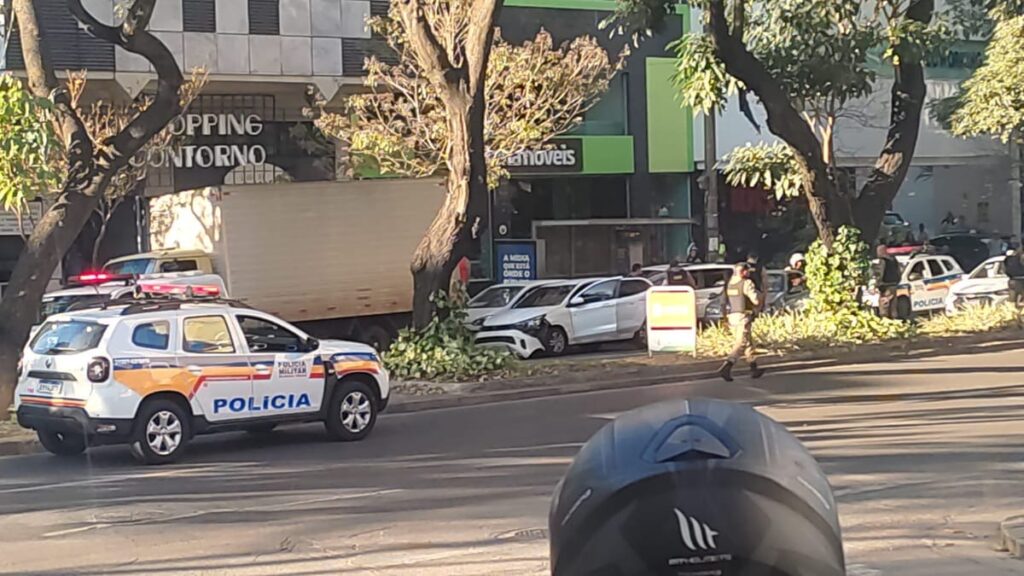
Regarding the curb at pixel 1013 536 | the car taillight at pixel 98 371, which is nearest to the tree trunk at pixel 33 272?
the car taillight at pixel 98 371

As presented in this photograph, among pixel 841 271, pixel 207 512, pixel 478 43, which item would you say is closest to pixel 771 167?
pixel 841 271

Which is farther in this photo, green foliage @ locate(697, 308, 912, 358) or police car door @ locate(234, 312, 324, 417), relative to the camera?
green foliage @ locate(697, 308, 912, 358)

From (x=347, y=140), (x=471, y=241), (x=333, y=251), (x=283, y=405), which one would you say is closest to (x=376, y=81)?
(x=347, y=140)

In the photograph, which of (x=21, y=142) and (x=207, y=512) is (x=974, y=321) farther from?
Result: (x=207, y=512)

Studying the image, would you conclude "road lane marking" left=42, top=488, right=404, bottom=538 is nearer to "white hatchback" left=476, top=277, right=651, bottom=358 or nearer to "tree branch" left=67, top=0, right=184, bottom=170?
"tree branch" left=67, top=0, right=184, bottom=170

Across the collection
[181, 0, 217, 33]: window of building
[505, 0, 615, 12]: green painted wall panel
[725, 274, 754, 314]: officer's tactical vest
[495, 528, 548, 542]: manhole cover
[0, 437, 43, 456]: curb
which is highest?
[505, 0, 615, 12]: green painted wall panel

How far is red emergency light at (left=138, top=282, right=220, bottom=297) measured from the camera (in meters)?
21.0

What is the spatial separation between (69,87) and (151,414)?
563 inches

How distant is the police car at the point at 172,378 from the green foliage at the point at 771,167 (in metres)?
11.7

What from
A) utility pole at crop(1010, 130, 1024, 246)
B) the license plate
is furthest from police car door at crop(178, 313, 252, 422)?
utility pole at crop(1010, 130, 1024, 246)

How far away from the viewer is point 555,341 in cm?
2350

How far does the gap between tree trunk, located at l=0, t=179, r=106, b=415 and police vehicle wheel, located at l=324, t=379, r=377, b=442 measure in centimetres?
431

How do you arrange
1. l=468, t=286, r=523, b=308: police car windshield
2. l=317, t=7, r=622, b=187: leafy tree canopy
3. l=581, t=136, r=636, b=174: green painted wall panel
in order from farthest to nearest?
l=581, t=136, r=636, b=174: green painted wall panel < l=317, t=7, r=622, b=187: leafy tree canopy < l=468, t=286, r=523, b=308: police car windshield

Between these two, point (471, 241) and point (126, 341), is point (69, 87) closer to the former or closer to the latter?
point (471, 241)
